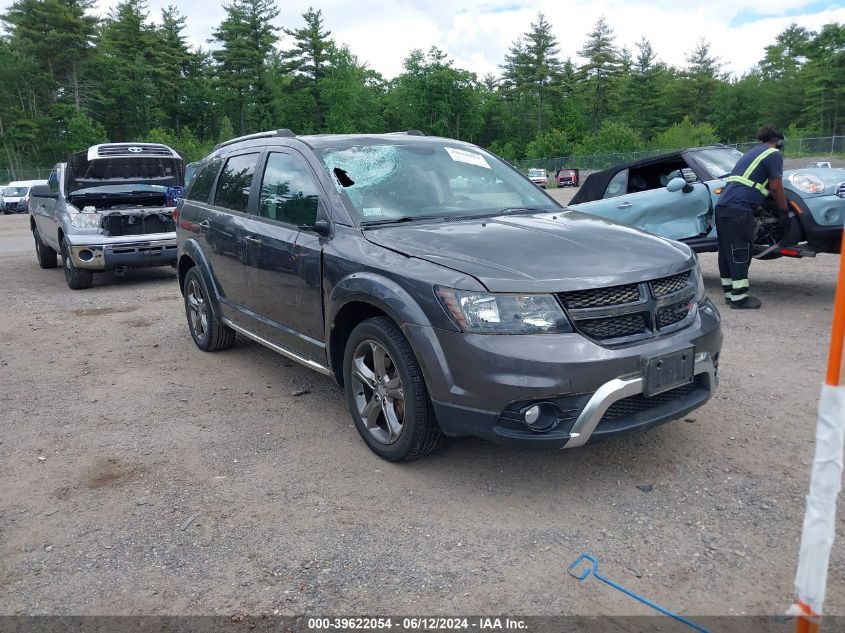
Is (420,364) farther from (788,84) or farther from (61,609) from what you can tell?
(788,84)

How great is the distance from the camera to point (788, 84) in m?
72.5

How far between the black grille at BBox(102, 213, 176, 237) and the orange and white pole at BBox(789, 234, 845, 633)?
953 centimetres

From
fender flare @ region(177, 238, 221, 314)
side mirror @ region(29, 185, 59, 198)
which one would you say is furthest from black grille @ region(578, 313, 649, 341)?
side mirror @ region(29, 185, 59, 198)

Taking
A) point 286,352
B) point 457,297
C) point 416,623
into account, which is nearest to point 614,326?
point 457,297

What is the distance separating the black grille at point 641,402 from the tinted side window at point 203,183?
159 inches

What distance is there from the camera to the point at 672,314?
3.70 metres

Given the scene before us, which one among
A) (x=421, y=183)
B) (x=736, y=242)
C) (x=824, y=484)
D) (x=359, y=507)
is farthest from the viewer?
(x=736, y=242)

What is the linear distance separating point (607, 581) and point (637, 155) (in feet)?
198

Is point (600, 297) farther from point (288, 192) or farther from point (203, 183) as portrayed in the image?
point (203, 183)

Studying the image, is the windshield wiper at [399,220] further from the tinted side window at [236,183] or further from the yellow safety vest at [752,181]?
the yellow safety vest at [752,181]

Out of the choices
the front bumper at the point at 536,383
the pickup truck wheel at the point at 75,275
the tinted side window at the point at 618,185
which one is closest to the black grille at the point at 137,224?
the pickup truck wheel at the point at 75,275

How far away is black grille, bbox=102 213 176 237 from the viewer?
10344mm

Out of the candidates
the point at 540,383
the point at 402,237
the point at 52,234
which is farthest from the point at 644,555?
the point at 52,234

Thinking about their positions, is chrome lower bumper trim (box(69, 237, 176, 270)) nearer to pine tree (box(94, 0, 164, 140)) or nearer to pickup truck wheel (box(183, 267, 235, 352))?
pickup truck wheel (box(183, 267, 235, 352))
